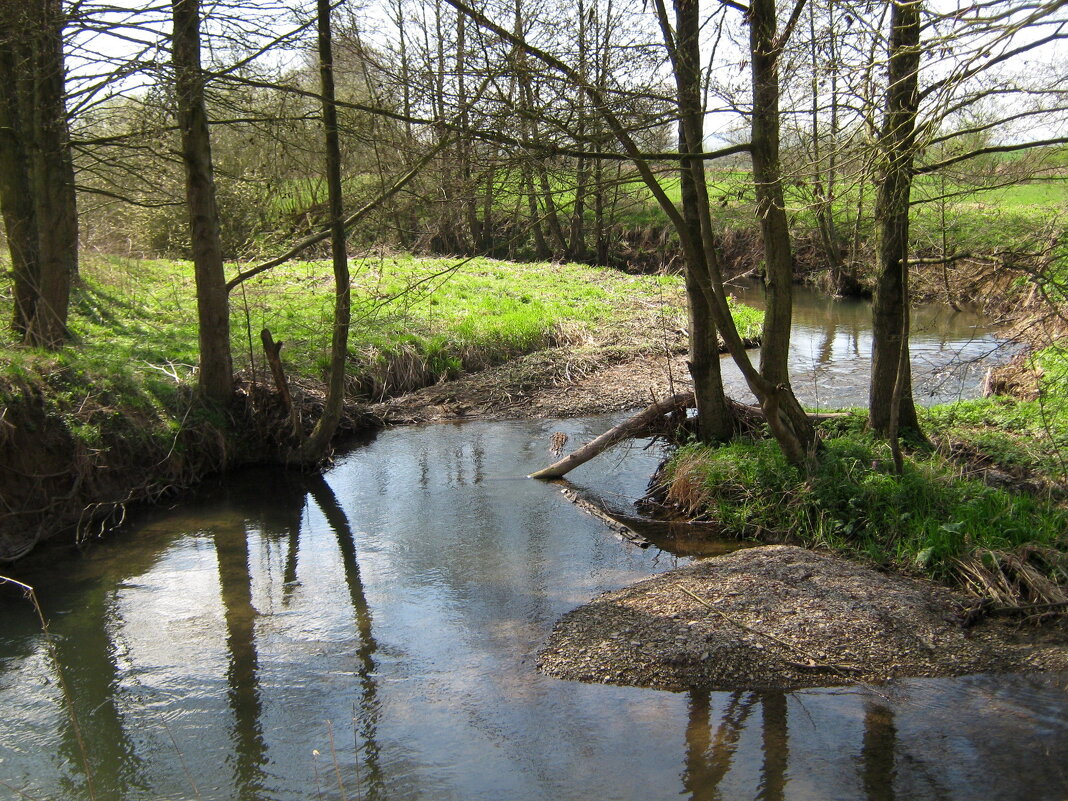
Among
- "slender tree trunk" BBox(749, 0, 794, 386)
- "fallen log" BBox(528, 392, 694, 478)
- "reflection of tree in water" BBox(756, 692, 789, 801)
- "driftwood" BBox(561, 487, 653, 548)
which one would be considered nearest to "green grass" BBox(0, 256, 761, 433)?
"fallen log" BBox(528, 392, 694, 478)

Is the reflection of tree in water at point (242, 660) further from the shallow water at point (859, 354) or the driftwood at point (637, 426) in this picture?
the shallow water at point (859, 354)

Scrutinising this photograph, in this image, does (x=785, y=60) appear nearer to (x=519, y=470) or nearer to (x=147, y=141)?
(x=519, y=470)

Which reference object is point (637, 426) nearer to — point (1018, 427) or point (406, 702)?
point (1018, 427)

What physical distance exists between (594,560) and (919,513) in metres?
2.88

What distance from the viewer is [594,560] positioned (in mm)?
7879

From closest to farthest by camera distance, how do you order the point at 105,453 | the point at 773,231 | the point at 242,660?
the point at 242,660 < the point at 773,231 < the point at 105,453

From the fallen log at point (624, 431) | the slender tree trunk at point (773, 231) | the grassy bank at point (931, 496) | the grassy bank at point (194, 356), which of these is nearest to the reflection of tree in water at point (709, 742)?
the grassy bank at point (931, 496)

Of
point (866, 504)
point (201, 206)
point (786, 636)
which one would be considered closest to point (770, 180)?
point (866, 504)

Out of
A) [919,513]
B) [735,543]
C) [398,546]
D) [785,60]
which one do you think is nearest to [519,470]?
[398,546]

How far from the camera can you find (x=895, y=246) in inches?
324

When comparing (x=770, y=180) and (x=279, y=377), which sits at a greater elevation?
(x=770, y=180)

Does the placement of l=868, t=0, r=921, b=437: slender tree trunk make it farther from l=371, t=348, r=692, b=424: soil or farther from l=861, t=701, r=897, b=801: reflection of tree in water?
l=371, t=348, r=692, b=424: soil

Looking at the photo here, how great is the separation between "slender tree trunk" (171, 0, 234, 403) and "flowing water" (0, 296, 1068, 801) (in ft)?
8.33

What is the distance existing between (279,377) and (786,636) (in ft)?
22.9
